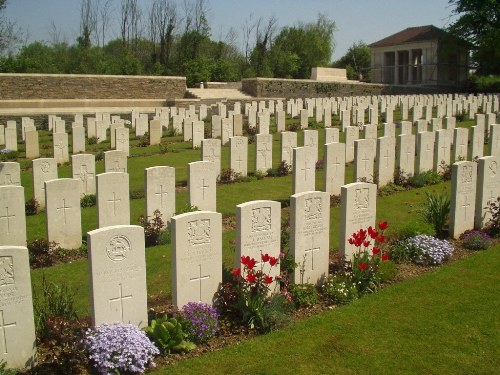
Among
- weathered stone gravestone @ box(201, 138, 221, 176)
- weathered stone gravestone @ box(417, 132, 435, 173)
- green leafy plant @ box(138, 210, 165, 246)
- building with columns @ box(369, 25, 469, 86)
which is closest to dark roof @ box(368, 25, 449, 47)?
building with columns @ box(369, 25, 469, 86)

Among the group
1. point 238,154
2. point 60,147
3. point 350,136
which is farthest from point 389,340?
point 60,147

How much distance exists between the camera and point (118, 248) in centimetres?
537

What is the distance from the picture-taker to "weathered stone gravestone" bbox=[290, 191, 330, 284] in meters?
6.72

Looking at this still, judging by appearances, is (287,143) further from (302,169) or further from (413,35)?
(413,35)

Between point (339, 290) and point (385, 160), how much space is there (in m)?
6.55

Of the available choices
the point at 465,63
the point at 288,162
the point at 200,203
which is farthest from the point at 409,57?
the point at 200,203

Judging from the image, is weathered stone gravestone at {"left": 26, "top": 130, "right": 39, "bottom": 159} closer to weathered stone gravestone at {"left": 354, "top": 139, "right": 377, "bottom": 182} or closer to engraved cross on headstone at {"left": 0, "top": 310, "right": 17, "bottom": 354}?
weathered stone gravestone at {"left": 354, "top": 139, "right": 377, "bottom": 182}

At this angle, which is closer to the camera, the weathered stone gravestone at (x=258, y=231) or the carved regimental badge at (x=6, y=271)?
the carved regimental badge at (x=6, y=271)

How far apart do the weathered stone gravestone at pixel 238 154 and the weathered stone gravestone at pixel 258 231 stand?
7.34 m

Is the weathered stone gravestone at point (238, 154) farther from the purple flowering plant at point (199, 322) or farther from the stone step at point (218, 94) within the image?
the stone step at point (218, 94)

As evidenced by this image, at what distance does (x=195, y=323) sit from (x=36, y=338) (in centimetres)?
152

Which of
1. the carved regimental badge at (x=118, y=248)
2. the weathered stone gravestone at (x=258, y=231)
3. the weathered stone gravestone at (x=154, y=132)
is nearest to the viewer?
the carved regimental badge at (x=118, y=248)

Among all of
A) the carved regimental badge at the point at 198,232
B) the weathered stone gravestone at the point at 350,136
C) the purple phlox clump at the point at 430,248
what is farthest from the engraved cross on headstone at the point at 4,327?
the weathered stone gravestone at the point at 350,136

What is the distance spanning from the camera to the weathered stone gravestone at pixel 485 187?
8945 mm
